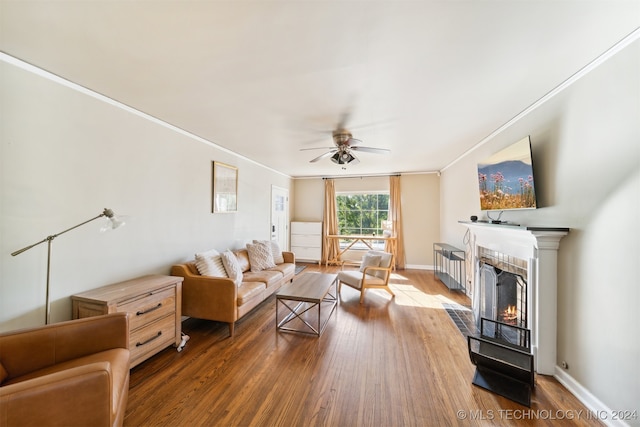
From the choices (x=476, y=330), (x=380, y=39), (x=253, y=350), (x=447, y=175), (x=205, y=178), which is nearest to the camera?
(x=380, y=39)

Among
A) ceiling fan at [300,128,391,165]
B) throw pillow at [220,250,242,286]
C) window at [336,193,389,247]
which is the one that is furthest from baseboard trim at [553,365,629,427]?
window at [336,193,389,247]

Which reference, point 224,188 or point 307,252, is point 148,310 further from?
point 307,252

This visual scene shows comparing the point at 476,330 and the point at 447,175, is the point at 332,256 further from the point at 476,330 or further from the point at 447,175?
the point at 476,330

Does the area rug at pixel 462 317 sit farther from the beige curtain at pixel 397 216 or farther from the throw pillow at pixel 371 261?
the beige curtain at pixel 397 216

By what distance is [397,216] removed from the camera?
5992mm

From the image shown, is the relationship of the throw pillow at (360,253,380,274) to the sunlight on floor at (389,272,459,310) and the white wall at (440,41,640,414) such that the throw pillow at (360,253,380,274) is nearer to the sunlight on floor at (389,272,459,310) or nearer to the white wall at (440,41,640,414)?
the sunlight on floor at (389,272,459,310)

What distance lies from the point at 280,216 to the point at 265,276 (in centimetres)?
273

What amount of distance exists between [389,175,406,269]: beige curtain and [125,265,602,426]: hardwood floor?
3038 millimetres

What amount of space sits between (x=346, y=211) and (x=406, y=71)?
16.4 ft

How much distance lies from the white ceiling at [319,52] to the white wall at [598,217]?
254mm

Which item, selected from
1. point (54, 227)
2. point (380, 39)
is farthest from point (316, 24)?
point (54, 227)

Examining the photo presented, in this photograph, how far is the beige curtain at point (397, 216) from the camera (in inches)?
235

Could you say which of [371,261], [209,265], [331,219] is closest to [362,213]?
[331,219]

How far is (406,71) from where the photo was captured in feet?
5.75
